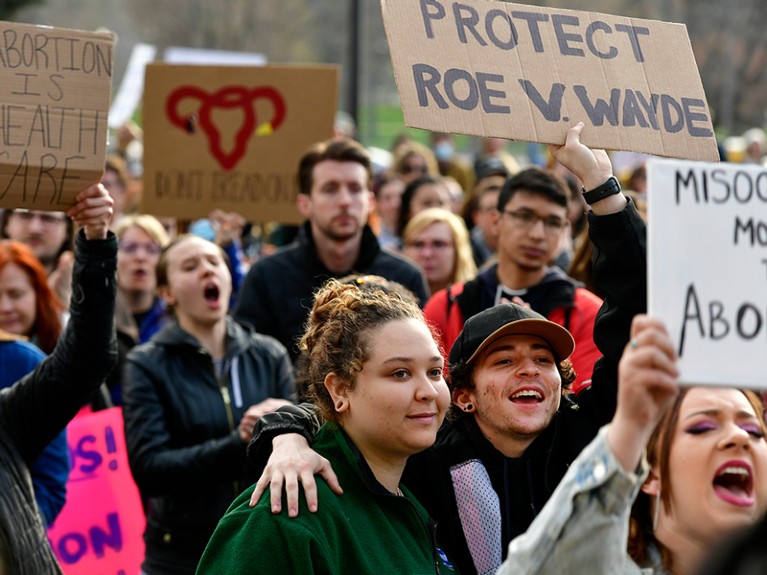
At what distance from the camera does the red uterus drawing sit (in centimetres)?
724

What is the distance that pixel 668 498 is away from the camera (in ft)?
8.89

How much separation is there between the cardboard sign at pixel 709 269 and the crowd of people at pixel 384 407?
11 centimetres

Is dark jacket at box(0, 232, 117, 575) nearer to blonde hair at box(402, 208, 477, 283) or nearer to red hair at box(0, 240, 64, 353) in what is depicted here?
red hair at box(0, 240, 64, 353)

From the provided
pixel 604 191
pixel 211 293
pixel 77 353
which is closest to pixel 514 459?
pixel 604 191

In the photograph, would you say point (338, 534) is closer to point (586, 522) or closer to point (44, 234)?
point (586, 522)

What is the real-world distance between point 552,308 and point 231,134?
2.90m

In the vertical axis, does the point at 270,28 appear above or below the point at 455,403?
above

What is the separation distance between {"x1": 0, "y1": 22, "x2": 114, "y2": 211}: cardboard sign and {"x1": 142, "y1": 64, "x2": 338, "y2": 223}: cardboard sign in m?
2.97

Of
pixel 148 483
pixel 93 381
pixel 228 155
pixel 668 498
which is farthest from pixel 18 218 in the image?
pixel 668 498

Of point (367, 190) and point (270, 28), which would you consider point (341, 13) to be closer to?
point (270, 28)

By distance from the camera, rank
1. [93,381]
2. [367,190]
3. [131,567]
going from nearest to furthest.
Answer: [93,381] → [131,567] → [367,190]

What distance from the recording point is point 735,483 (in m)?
2.72

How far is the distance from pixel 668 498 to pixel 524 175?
310 cm

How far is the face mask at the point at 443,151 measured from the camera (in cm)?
1540
